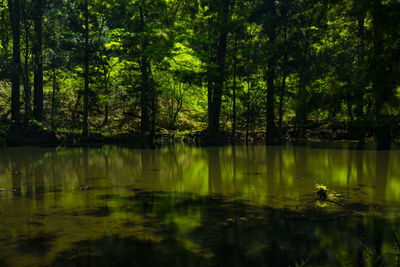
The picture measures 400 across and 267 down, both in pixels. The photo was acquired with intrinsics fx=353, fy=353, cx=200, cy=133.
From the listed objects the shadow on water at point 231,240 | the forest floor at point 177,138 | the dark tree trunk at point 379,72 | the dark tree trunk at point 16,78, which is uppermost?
the dark tree trunk at point 16,78

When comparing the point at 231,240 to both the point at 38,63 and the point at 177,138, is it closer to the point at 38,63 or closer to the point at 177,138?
the point at 38,63

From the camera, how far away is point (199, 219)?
6.17 meters

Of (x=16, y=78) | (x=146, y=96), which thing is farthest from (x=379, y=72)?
(x=16, y=78)

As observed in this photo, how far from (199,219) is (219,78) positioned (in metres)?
24.4

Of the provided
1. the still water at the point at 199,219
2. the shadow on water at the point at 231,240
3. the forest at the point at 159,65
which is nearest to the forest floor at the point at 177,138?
the forest at the point at 159,65

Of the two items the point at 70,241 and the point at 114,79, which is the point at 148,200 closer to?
the point at 70,241

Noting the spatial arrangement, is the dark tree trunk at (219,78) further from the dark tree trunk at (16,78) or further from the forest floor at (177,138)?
the dark tree trunk at (16,78)

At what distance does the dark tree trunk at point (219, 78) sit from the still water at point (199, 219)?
1796 cm

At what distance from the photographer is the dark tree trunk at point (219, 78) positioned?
28.8 metres

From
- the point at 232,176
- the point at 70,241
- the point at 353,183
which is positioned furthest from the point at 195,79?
the point at 70,241

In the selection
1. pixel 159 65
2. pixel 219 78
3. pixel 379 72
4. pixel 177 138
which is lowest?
pixel 177 138

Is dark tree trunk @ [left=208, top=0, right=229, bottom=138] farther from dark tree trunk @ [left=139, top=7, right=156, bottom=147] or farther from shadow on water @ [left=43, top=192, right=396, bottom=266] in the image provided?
shadow on water @ [left=43, top=192, right=396, bottom=266]

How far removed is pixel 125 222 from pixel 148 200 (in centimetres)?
166

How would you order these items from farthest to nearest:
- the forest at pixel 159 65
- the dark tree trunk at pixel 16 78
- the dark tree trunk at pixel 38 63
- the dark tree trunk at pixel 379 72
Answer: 1. the dark tree trunk at pixel 38 63
2. the forest at pixel 159 65
3. the dark tree trunk at pixel 16 78
4. the dark tree trunk at pixel 379 72
